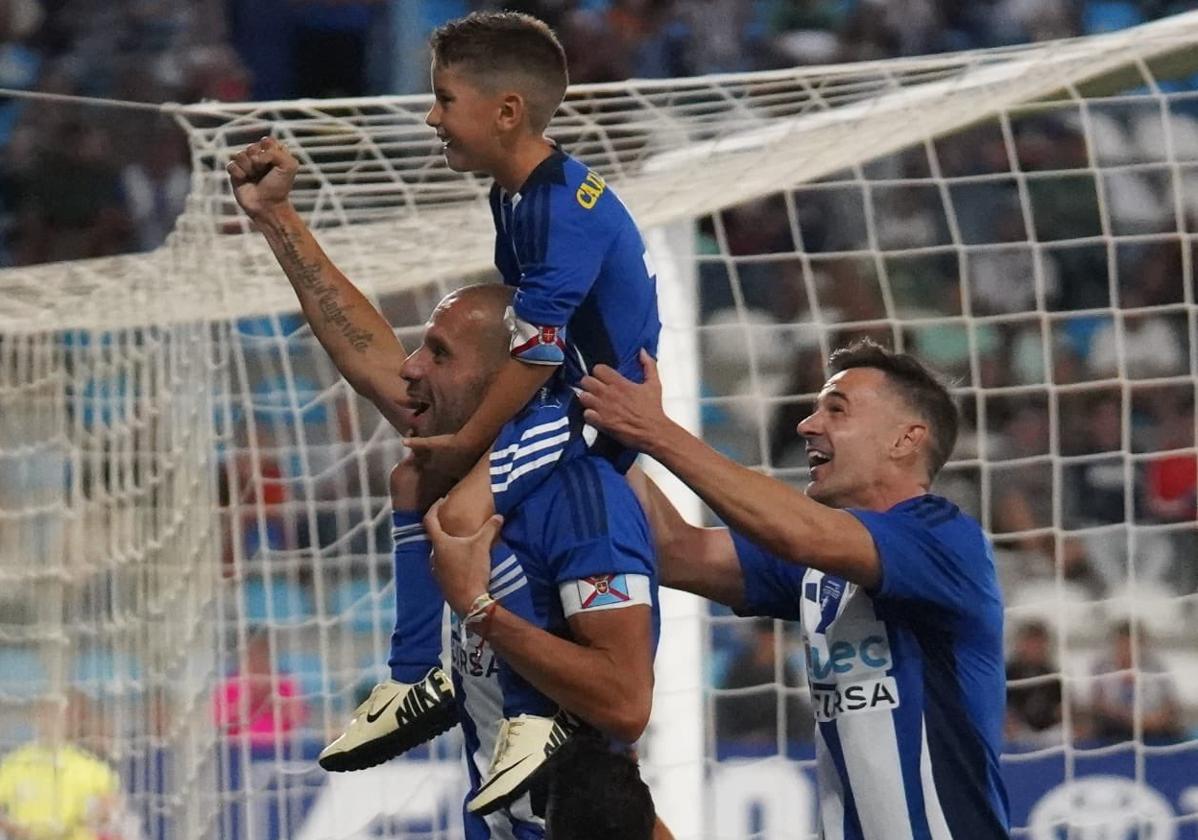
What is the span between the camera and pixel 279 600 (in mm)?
6605

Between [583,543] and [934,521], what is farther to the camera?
[934,521]

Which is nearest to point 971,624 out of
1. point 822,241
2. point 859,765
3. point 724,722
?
point 859,765

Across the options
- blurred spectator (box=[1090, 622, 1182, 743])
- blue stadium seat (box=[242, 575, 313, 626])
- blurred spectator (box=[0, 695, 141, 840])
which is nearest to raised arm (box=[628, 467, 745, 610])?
blurred spectator (box=[0, 695, 141, 840])

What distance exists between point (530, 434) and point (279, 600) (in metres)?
4.03

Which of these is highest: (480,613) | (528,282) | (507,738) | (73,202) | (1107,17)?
(1107,17)

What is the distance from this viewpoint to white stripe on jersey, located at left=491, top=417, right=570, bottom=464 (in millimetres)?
2730

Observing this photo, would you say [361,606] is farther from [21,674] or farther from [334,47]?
[334,47]

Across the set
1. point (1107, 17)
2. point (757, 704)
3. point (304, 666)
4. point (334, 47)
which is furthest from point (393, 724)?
point (1107, 17)

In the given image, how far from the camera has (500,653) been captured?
2.62 meters

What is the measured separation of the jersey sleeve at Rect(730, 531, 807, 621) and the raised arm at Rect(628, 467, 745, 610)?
11 millimetres

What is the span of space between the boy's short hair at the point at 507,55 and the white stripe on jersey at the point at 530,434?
1.45ft

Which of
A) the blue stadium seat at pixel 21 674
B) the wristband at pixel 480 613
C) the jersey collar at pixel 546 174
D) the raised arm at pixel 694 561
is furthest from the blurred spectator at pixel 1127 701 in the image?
the wristband at pixel 480 613

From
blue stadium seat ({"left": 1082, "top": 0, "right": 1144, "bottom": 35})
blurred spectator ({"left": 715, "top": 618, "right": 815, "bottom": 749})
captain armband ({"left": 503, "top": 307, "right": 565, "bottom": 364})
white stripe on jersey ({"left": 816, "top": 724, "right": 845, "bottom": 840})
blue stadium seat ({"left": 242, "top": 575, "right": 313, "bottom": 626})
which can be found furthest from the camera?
blue stadium seat ({"left": 1082, "top": 0, "right": 1144, "bottom": 35})

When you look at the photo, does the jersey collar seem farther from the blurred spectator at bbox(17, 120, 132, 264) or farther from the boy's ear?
the blurred spectator at bbox(17, 120, 132, 264)
